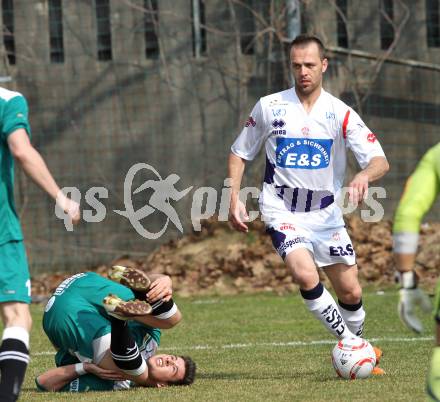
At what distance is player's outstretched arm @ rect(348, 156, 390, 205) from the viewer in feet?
21.1

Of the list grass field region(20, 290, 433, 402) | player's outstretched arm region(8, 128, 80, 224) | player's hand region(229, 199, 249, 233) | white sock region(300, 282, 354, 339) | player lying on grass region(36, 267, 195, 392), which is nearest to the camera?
player's outstretched arm region(8, 128, 80, 224)

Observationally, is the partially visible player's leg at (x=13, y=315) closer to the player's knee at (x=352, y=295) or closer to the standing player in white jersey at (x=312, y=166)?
the standing player in white jersey at (x=312, y=166)

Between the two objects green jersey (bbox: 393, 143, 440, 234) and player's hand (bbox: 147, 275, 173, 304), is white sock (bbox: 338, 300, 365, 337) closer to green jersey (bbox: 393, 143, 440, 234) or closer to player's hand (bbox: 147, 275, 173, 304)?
player's hand (bbox: 147, 275, 173, 304)

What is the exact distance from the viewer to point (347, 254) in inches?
285

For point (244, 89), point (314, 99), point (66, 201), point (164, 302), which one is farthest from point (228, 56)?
point (66, 201)

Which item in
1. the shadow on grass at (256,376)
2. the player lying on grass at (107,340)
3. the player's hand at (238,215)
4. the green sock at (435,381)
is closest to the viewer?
the green sock at (435,381)

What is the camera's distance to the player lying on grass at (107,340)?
6.40 metres

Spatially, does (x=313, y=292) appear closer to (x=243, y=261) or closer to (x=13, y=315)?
(x=13, y=315)

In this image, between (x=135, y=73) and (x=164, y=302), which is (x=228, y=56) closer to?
(x=135, y=73)

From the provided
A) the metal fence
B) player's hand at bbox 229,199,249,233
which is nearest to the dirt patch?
the metal fence

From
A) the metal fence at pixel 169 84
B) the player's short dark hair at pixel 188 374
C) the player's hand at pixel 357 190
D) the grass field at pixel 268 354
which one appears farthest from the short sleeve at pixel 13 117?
the metal fence at pixel 169 84

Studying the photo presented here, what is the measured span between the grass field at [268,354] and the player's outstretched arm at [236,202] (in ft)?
3.10

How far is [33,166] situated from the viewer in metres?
5.25

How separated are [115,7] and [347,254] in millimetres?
7043
